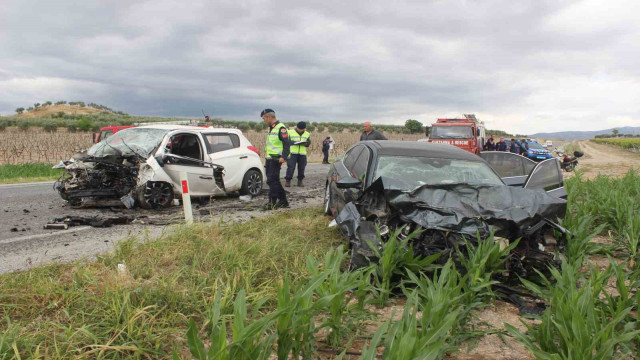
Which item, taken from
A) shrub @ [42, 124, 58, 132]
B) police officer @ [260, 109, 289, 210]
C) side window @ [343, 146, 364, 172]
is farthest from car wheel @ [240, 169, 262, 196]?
shrub @ [42, 124, 58, 132]

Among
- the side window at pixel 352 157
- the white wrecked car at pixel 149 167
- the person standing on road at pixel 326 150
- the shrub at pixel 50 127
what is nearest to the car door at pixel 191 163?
the white wrecked car at pixel 149 167

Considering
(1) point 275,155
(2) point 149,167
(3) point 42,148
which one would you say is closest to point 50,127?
(3) point 42,148

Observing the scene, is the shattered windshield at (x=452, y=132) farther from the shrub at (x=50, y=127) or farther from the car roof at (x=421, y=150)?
the shrub at (x=50, y=127)

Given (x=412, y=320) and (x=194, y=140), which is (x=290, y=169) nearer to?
(x=194, y=140)

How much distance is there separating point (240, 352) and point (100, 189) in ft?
20.3

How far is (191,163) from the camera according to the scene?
309 inches

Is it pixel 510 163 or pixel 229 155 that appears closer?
pixel 510 163

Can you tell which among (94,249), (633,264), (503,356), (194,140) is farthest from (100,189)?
(633,264)

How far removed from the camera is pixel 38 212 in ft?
23.7

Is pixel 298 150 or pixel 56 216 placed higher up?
pixel 298 150

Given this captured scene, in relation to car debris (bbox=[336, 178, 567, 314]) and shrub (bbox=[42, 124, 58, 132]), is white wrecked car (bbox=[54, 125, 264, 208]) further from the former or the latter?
shrub (bbox=[42, 124, 58, 132])

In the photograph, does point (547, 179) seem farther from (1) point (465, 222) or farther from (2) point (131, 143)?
(2) point (131, 143)

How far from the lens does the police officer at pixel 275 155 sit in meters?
7.59

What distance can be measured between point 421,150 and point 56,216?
588 cm
